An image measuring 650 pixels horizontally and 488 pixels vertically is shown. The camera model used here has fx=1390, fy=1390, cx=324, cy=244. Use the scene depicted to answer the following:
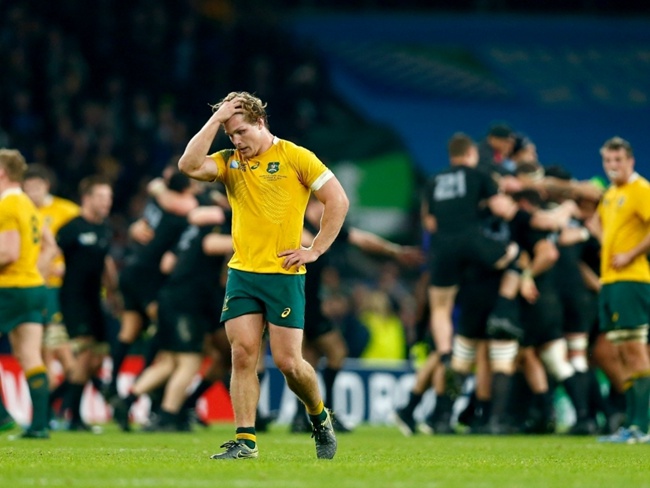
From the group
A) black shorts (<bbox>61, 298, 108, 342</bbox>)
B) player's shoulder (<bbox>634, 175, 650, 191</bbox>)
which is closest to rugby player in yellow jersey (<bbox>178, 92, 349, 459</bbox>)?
player's shoulder (<bbox>634, 175, 650, 191</bbox>)

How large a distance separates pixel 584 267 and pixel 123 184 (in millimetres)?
11290

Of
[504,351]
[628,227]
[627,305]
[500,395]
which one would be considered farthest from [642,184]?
[500,395]

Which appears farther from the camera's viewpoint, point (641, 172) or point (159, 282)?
point (641, 172)

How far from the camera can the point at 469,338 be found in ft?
48.6

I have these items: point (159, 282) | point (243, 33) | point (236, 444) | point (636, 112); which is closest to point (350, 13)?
point (243, 33)

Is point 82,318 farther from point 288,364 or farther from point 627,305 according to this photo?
point 288,364

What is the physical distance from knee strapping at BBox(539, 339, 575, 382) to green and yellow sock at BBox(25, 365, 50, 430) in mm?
5497

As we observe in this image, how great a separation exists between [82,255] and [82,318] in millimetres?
730

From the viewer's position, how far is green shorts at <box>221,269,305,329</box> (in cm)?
944

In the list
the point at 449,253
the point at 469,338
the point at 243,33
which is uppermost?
the point at 243,33

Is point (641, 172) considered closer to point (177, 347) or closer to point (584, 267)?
point (584, 267)

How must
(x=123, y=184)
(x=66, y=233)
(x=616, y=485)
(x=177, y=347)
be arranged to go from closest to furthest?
(x=616, y=485), (x=177, y=347), (x=66, y=233), (x=123, y=184)

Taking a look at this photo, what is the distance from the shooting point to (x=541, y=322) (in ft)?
49.4

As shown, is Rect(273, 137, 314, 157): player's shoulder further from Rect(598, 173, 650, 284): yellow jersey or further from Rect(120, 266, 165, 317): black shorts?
Rect(120, 266, 165, 317): black shorts
